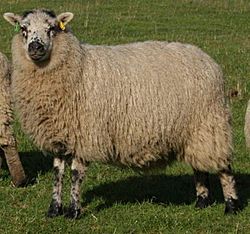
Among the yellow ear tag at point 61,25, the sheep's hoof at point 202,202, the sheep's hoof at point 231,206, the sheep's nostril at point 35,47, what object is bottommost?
the sheep's hoof at point 202,202

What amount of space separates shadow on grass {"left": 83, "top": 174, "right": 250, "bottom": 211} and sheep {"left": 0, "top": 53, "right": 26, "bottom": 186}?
3.17ft

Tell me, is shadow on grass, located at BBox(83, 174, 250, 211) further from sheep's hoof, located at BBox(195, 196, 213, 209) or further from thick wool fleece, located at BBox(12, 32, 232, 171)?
thick wool fleece, located at BBox(12, 32, 232, 171)

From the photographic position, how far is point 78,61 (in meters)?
7.40

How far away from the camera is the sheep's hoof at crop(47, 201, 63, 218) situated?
289 inches

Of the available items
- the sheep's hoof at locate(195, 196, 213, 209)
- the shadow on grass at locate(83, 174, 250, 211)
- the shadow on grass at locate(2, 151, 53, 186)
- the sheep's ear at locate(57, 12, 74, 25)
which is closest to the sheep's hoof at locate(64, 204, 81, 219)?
the shadow on grass at locate(83, 174, 250, 211)

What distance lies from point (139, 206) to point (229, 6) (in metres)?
20.6

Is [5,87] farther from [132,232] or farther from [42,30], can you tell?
[132,232]

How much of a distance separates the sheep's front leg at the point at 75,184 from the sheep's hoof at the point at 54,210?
107 millimetres

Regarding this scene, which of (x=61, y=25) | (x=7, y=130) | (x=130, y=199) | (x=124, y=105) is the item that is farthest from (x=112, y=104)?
(x=7, y=130)

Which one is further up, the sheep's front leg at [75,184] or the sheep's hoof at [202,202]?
the sheep's front leg at [75,184]

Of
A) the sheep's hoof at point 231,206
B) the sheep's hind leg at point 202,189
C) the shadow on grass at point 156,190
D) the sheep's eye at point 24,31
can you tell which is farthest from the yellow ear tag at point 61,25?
the sheep's hoof at point 231,206

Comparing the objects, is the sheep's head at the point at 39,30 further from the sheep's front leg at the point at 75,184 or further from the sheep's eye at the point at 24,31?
the sheep's front leg at the point at 75,184

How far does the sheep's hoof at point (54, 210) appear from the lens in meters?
7.35

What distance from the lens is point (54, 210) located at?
7375mm
